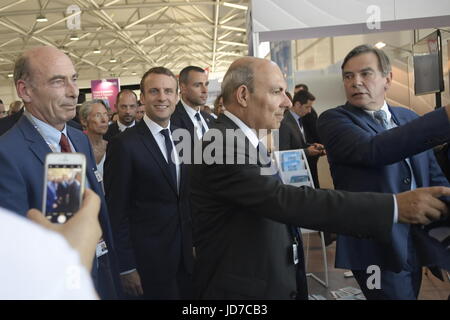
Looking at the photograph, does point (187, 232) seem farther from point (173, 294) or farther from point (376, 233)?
point (376, 233)

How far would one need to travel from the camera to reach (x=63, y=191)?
0.67 meters

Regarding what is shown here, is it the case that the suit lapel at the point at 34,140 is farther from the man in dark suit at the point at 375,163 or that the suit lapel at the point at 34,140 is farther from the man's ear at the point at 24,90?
the man in dark suit at the point at 375,163

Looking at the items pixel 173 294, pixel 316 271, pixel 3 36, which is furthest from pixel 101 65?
pixel 173 294

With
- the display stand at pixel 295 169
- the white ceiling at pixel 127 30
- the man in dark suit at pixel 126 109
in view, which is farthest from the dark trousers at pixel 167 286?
the white ceiling at pixel 127 30

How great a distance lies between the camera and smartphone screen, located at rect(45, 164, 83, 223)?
64 centimetres

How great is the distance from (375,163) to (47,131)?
1.04 metres

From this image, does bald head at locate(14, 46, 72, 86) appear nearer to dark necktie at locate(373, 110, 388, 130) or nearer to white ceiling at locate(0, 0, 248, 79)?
dark necktie at locate(373, 110, 388, 130)

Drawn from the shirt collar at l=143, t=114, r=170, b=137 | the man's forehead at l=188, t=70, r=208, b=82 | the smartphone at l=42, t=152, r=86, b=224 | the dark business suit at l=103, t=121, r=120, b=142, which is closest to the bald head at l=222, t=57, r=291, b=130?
the smartphone at l=42, t=152, r=86, b=224

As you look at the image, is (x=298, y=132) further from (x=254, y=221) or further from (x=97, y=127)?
(x=254, y=221)

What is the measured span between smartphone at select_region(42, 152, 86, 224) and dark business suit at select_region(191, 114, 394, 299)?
0.57 metres

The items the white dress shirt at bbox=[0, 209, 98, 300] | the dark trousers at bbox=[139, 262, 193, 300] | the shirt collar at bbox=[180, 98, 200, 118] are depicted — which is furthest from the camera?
the shirt collar at bbox=[180, 98, 200, 118]

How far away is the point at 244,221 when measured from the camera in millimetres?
1277

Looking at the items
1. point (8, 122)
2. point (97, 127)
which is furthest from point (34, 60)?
point (97, 127)

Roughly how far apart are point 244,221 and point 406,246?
2.05 feet
